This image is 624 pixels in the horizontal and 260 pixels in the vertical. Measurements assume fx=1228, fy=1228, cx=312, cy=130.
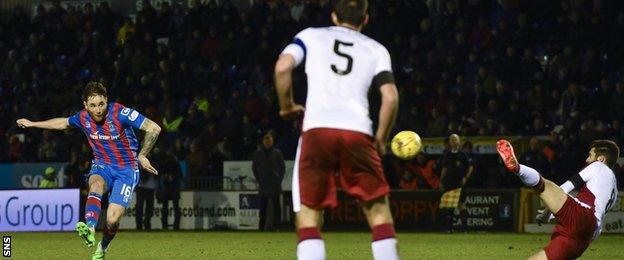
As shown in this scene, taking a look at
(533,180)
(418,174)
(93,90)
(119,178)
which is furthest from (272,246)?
(533,180)

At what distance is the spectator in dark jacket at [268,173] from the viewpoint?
78.2 feet

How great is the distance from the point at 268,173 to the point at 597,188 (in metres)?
13.0

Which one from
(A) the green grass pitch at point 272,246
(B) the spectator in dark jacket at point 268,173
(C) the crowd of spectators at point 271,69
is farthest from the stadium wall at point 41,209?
Result: (B) the spectator in dark jacket at point 268,173

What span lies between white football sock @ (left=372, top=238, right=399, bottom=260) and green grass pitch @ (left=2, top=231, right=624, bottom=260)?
23.2ft

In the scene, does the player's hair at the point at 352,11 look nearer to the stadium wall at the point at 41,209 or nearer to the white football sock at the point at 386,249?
the white football sock at the point at 386,249

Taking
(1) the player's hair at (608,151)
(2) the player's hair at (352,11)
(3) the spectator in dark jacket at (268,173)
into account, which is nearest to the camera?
(2) the player's hair at (352,11)

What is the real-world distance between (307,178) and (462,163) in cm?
1504

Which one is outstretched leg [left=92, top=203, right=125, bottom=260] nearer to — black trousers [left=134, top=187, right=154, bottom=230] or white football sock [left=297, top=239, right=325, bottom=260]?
white football sock [left=297, top=239, right=325, bottom=260]

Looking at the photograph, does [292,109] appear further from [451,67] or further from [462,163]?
[451,67]

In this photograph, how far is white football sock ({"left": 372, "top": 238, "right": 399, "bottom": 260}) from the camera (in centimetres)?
779

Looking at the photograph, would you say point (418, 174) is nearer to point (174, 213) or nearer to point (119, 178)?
point (174, 213)

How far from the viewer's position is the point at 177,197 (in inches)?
1004

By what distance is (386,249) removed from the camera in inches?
307

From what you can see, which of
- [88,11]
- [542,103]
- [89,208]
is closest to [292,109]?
[89,208]
